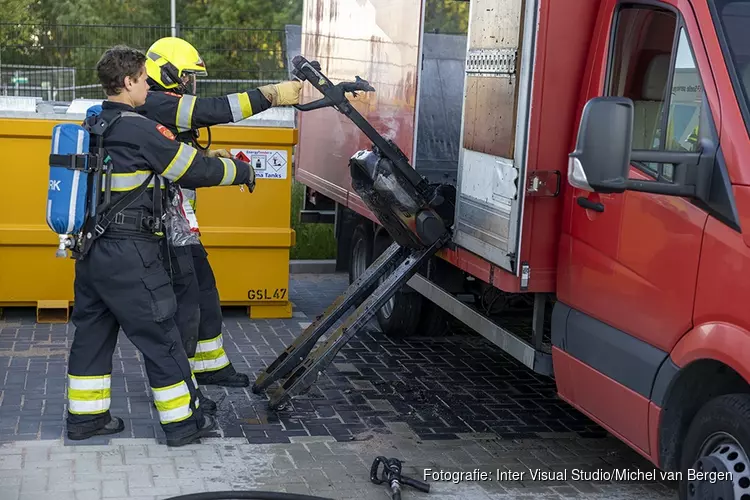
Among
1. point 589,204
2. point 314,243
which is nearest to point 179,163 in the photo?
point 589,204

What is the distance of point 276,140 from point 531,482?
408cm

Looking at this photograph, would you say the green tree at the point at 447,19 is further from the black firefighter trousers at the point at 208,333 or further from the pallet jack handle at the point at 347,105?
the black firefighter trousers at the point at 208,333

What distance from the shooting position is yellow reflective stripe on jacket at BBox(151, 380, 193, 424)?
Answer: 5.48 m

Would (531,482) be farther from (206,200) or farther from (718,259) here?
(206,200)

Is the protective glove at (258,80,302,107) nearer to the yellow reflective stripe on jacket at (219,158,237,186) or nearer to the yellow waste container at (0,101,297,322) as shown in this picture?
the yellow reflective stripe on jacket at (219,158,237,186)

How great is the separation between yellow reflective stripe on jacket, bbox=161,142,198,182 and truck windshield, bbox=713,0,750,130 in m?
2.67

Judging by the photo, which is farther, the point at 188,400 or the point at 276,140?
the point at 276,140

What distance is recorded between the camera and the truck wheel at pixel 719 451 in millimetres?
3787

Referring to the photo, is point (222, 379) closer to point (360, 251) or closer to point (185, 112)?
point (185, 112)

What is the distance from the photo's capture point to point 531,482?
206 inches

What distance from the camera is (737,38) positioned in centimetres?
397

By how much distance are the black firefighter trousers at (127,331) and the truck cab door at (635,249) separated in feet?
6.43

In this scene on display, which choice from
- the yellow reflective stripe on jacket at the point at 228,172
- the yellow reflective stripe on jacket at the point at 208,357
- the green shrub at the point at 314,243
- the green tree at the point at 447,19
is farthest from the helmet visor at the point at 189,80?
the green shrub at the point at 314,243

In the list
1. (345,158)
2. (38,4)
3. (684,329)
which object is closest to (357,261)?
(345,158)
